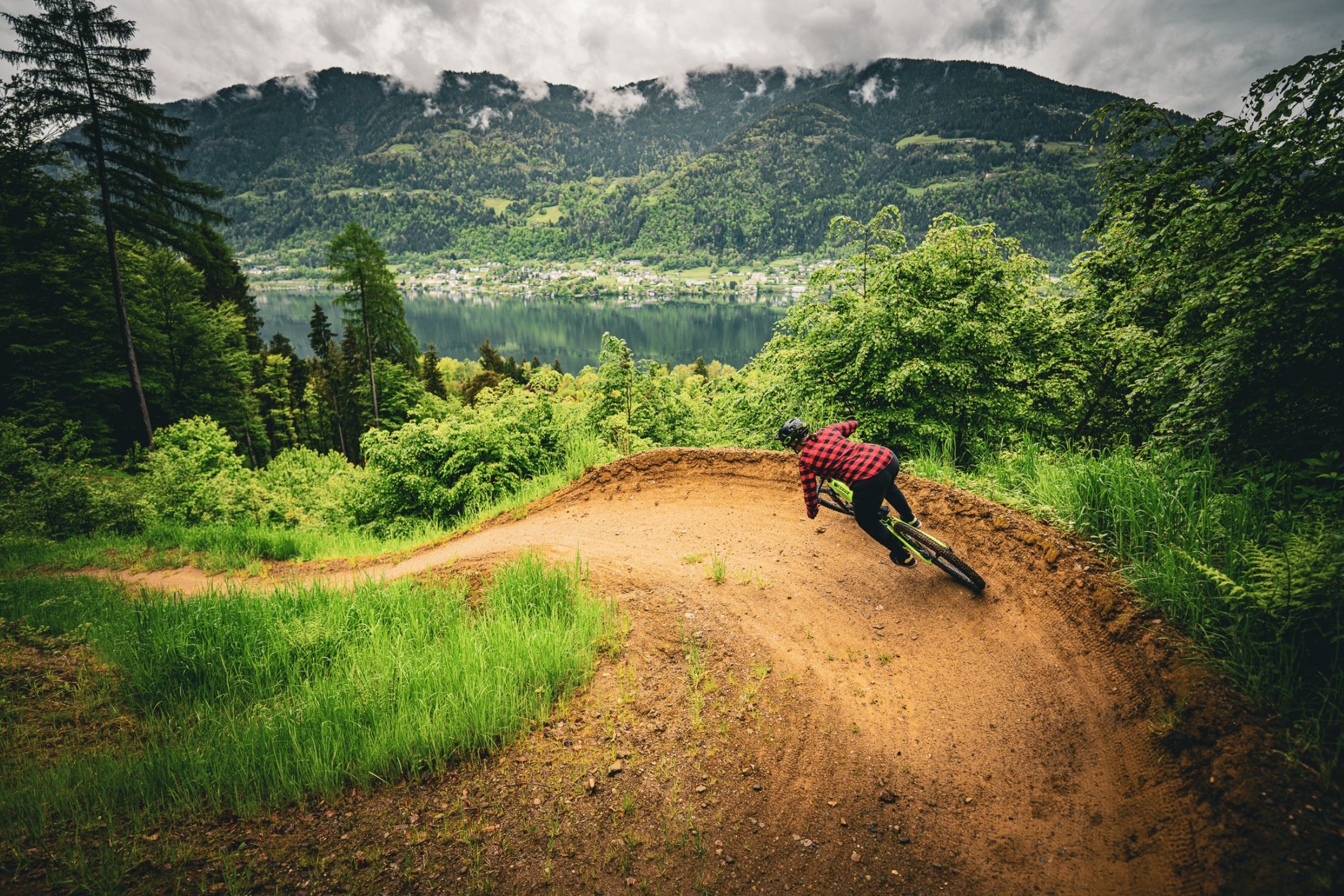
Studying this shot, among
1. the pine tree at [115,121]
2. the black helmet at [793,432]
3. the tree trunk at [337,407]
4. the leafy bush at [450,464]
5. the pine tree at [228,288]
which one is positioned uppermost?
the pine tree at [115,121]

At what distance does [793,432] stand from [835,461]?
0.56m

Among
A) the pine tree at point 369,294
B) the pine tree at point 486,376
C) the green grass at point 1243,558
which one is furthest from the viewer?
the pine tree at point 486,376

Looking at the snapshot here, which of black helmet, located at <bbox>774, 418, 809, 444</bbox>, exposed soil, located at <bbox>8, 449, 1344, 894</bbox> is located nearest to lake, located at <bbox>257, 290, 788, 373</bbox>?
black helmet, located at <bbox>774, 418, 809, 444</bbox>

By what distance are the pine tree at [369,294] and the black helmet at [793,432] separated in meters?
27.3

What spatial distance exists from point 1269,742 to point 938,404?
703 cm

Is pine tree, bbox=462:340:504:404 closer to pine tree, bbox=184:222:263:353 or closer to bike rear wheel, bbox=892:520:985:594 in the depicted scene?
pine tree, bbox=184:222:263:353

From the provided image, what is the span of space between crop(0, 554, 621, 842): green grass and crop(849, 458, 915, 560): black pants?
2.80 m

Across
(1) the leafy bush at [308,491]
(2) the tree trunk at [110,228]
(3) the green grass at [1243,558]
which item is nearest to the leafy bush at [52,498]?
(1) the leafy bush at [308,491]

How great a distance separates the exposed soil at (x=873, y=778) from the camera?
2.82m

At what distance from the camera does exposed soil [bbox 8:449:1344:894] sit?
2820 millimetres

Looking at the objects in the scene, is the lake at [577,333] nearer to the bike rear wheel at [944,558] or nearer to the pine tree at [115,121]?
the pine tree at [115,121]

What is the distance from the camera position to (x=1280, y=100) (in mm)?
4301

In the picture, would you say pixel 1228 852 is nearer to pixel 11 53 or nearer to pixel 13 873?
pixel 13 873

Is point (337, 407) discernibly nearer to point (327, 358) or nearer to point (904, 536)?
point (327, 358)
